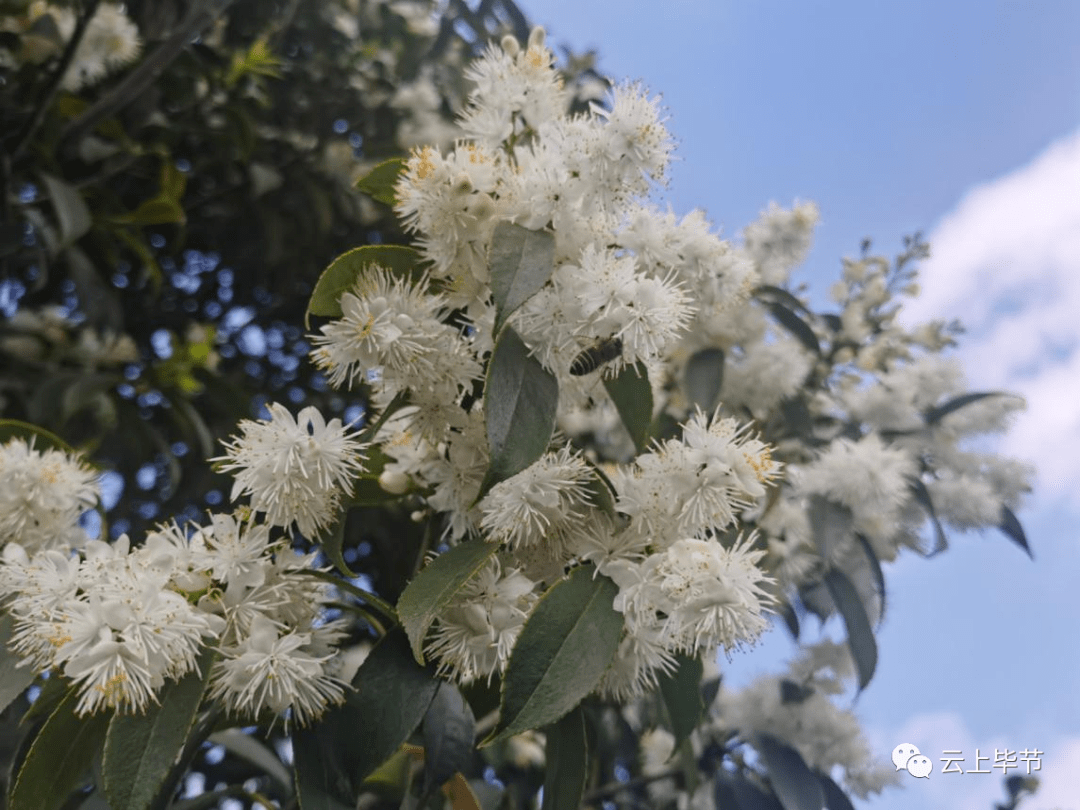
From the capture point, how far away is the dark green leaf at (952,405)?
1.54 metres

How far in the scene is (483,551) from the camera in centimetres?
74

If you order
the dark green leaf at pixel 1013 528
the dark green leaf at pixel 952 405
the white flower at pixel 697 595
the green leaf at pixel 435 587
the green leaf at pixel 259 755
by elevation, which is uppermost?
the dark green leaf at pixel 952 405

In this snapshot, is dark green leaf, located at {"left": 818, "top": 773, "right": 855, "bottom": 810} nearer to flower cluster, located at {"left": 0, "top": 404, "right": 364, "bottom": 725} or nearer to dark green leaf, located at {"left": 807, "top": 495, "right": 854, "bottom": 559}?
dark green leaf, located at {"left": 807, "top": 495, "right": 854, "bottom": 559}

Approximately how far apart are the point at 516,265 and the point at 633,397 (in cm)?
17

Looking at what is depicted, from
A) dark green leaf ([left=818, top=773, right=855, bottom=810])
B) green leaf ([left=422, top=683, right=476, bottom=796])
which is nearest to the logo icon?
dark green leaf ([left=818, top=773, right=855, bottom=810])

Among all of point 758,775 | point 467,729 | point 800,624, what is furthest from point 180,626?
point 800,624

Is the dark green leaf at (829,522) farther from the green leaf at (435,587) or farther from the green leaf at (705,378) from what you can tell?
the green leaf at (435,587)

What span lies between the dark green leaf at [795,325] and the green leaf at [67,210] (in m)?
1.04

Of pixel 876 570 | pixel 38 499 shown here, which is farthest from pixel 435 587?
pixel 876 570

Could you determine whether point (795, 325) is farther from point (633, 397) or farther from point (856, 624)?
point (633, 397)

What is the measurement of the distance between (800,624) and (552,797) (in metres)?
0.87

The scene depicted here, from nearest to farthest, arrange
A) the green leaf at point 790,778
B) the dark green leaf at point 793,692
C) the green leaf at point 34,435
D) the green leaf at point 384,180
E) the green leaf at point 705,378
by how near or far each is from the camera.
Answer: the green leaf at point 384,180
the green leaf at point 34,435
the green leaf at point 790,778
the green leaf at point 705,378
the dark green leaf at point 793,692

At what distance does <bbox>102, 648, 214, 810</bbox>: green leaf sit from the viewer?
652mm

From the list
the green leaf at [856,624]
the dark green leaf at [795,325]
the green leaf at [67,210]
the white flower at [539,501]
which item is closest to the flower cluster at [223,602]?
the white flower at [539,501]
